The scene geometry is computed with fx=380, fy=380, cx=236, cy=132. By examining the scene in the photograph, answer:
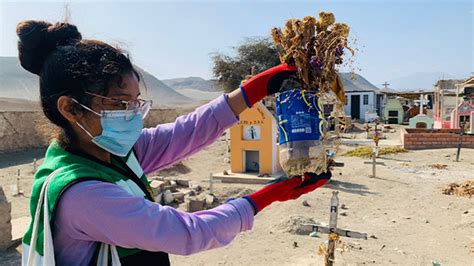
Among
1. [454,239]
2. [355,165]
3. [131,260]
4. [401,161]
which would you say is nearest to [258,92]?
[131,260]

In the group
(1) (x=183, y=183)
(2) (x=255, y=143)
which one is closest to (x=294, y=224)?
(1) (x=183, y=183)

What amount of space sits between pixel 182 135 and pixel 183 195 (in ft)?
24.4

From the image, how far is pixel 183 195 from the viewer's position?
9312 millimetres

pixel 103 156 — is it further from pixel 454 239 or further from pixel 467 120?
pixel 467 120

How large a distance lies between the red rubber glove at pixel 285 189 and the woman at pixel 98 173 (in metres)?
0.01

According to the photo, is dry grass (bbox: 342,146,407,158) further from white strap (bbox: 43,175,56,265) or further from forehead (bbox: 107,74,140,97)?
white strap (bbox: 43,175,56,265)

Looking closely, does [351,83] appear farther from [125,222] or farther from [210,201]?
[125,222]

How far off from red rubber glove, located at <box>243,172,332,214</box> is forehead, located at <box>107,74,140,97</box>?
673 millimetres

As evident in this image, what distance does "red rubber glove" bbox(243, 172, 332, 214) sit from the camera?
5.71 ft

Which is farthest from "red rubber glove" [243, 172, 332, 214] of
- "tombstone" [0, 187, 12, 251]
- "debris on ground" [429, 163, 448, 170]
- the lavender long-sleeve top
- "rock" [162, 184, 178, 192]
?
"debris on ground" [429, 163, 448, 170]

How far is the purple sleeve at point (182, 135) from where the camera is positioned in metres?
2.07

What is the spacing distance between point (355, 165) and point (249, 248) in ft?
26.6

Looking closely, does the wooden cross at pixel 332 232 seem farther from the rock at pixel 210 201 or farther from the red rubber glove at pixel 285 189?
the rock at pixel 210 201

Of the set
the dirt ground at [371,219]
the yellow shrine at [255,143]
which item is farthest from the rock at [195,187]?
the yellow shrine at [255,143]
